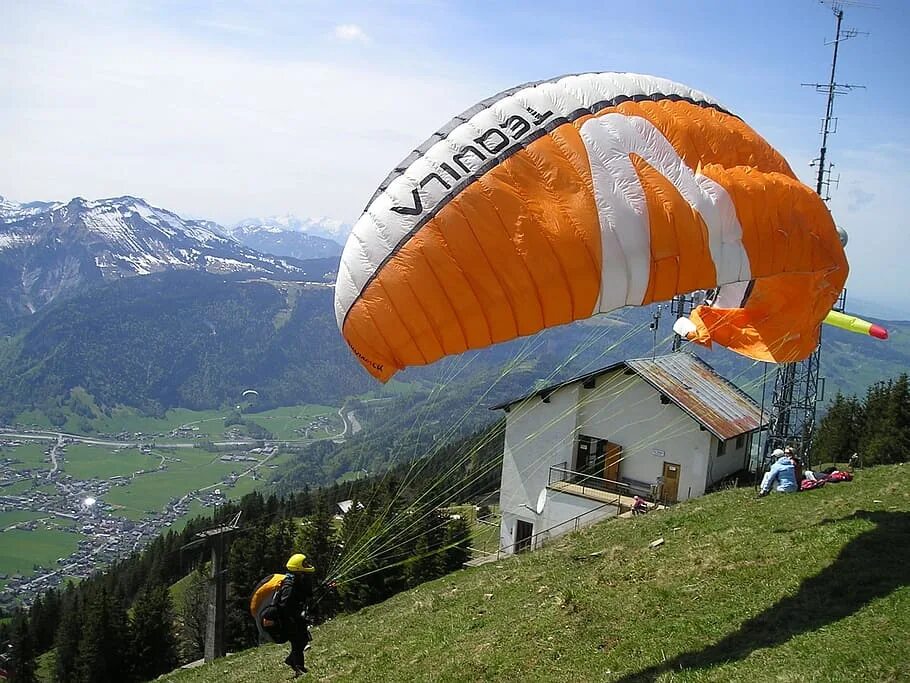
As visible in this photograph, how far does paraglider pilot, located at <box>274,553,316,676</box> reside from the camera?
7.91 meters

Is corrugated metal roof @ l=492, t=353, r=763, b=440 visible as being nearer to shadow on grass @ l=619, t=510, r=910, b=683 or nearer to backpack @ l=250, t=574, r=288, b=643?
shadow on grass @ l=619, t=510, r=910, b=683

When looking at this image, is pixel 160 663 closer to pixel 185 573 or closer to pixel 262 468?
pixel 185 573

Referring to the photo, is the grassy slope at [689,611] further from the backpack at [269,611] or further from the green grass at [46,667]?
the green grass at [46,667]

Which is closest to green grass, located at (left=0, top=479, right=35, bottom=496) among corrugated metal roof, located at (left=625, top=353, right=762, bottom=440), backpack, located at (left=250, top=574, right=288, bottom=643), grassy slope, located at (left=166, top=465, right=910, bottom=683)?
corrugated metal roof, located at (left=625, top=353, right=762, bottom=440)

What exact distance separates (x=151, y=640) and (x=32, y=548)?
131 m

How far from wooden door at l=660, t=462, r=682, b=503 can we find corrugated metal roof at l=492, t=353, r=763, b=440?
177 centimetres

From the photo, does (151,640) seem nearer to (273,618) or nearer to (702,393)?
(702,393)

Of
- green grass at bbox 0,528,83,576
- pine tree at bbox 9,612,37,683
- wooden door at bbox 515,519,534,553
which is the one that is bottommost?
green grass at bbox 0,528,83,576

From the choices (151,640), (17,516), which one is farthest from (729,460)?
(17,516)

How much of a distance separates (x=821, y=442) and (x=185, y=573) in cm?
5054

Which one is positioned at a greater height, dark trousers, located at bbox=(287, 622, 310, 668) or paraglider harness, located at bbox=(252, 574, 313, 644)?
paraglider harness, located at bbox=(252, 574, 313, 644)

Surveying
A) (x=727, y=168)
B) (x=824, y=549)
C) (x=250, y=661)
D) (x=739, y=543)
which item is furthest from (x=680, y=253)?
(x=250, y=661)

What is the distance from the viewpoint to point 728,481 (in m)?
21.8

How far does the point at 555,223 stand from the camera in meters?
6.85
